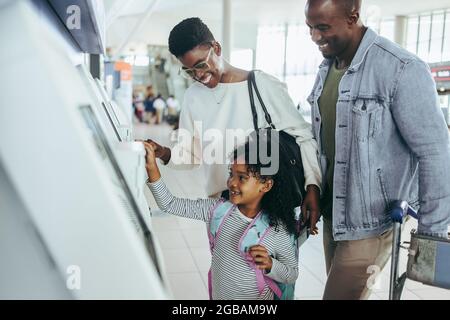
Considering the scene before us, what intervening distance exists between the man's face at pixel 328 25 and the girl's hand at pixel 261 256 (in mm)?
690

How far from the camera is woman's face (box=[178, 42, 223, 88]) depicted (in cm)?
145

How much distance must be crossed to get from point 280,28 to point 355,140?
18.8 metres

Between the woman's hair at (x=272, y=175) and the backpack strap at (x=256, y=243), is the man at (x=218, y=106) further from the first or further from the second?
the backpack strap at (x=256, y=243)

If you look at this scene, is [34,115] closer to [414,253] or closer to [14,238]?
[14,238]

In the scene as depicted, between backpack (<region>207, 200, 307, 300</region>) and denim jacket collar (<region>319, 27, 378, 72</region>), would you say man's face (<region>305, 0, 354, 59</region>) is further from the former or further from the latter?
backpack (<region>207, 200, 307, 300</region>)

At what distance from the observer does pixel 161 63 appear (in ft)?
62.2

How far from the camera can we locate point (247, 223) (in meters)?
1.51

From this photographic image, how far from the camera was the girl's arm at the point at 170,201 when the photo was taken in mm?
1387

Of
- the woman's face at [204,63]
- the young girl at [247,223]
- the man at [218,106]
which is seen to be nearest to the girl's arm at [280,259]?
the young girl at [247,223]

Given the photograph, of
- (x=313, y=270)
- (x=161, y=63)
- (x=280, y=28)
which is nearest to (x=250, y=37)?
(x=280, y=28)

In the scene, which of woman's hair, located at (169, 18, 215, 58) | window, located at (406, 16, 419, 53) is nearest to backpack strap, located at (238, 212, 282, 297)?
woman's hair, located at (169, 18, 215, 58)

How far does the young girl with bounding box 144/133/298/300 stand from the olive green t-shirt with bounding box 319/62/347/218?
187mm

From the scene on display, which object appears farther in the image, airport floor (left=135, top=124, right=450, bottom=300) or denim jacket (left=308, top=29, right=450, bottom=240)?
airport floor (left=135, top=124, right=450, bottom=300)

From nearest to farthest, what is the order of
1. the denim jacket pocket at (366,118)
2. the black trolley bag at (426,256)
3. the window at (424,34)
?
the black trolley bag at (426,256)
the denim jacket pocket at (366,118)
the window at (424,34)
